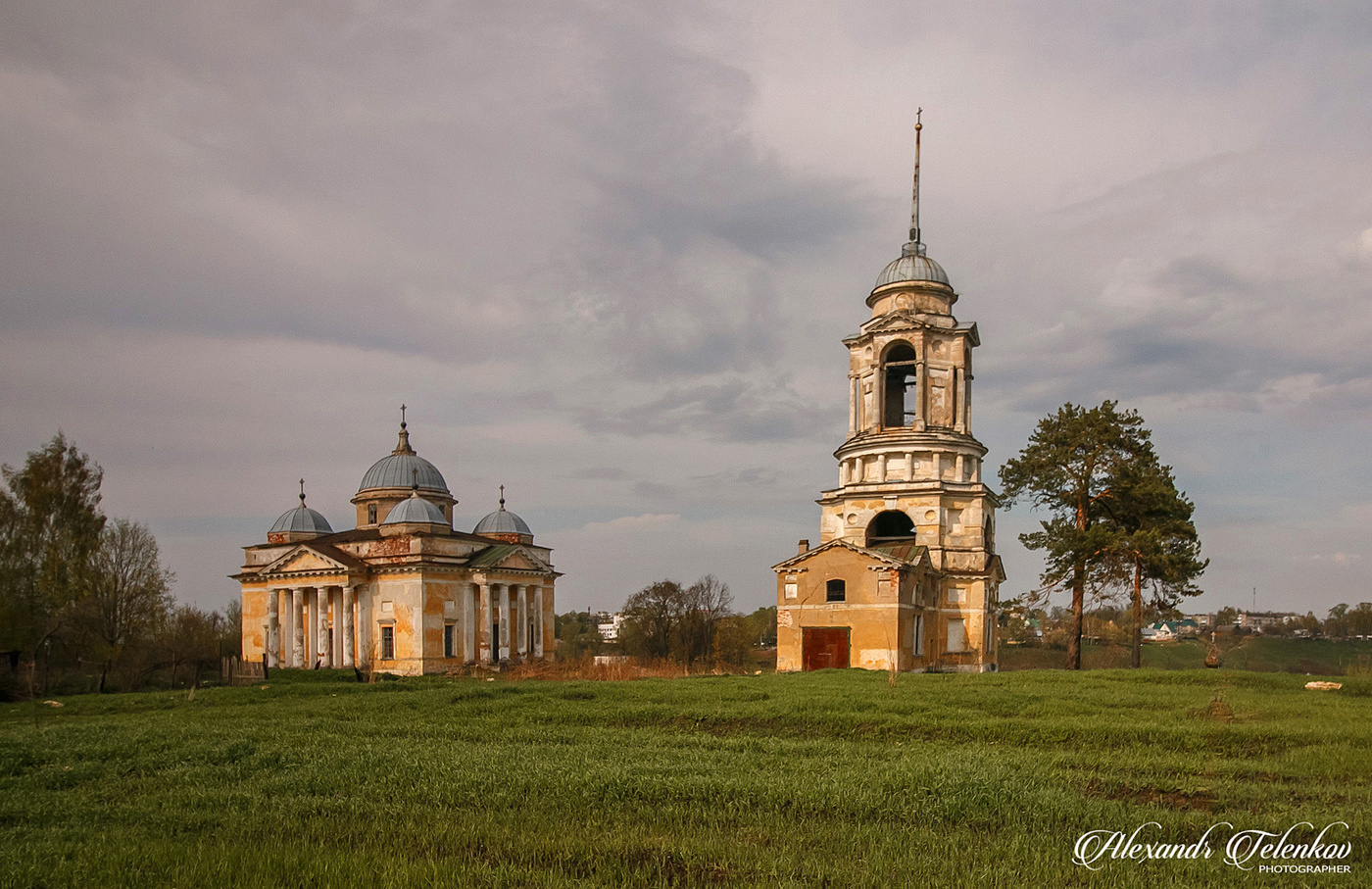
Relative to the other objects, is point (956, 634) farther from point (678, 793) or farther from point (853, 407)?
point (678, 793)

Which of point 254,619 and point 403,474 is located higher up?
point 403,474

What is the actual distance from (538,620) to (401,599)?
9108 mm

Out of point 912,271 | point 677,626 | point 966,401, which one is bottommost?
point 677,626

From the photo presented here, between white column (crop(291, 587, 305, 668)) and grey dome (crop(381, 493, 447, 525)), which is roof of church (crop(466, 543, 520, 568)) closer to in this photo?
grey dome (crop(381, 493, 447, 525))

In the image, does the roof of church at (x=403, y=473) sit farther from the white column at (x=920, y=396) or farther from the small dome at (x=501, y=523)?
the white column at (x=920, y=396)

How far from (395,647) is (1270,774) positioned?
43880 mm

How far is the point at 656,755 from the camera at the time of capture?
1255cm

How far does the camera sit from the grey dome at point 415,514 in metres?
50.2

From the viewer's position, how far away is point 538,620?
182 ft

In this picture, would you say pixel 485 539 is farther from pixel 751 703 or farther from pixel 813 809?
pixel 813 809

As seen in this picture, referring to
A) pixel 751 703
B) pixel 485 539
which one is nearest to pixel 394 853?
pixel 751 703

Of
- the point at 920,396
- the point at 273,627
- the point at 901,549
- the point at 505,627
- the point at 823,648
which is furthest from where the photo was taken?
the point at 273,627

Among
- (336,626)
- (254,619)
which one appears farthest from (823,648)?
(254,619)

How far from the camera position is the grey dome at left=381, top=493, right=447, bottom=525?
165ft
